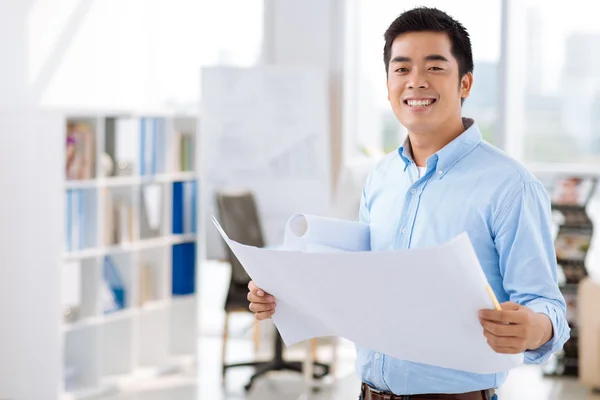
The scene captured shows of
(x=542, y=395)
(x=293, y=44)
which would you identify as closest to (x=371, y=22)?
(x=293, y=44)

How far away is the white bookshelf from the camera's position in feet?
18.5

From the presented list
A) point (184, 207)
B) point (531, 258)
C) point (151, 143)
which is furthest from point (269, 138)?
point (531, 258)

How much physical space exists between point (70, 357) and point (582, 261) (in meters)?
3.38

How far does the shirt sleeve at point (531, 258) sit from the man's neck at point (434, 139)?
0.22 m

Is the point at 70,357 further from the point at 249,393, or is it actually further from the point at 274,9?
the point at 274,9

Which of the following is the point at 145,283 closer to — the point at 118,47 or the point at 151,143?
the point at 151,143

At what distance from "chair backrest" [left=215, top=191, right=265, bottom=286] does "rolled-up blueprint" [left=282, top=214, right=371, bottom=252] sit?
3.78m

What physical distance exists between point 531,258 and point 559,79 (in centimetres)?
542

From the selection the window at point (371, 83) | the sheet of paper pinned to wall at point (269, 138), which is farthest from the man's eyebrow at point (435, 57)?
the window at point (371, 83)

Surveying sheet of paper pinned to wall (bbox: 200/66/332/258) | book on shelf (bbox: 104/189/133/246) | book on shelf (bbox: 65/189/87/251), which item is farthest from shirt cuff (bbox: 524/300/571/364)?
sheet of paper pinned to wall (bbox: 200/66/332/258)

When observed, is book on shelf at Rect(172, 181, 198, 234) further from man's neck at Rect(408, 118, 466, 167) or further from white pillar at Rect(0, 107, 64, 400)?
man's neck at Rect(408, 118, 466, 167)

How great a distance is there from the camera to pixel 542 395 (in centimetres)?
585

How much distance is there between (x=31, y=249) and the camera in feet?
17.5

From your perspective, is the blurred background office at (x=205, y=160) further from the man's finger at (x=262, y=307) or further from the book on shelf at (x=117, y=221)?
the man's finger at (x=262, y=307)
